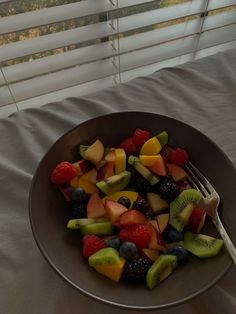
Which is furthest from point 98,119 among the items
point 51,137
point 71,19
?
point 71,19

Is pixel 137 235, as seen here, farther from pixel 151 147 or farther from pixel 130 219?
pixel 151 147

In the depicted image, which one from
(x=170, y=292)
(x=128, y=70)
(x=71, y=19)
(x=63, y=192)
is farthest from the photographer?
(x=128, y=70)

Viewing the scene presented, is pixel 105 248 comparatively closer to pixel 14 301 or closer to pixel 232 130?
pixel 14 301

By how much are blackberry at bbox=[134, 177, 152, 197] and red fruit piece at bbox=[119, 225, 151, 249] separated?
0.09 metres

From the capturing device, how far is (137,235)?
556mm

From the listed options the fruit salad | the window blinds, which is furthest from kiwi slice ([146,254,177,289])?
the window blinds

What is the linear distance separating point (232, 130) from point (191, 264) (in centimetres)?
44

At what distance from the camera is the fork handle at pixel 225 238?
531mm

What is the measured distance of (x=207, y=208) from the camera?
61 centimetres

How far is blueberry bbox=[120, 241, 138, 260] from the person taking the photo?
534mm

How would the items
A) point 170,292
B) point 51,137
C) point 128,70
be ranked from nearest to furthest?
point 170,292, point 51,137, point 128,70

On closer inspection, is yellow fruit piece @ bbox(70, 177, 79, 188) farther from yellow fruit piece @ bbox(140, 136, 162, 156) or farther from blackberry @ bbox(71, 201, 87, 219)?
yellow fruit piece @ bbox(140, 136, 162, 156)

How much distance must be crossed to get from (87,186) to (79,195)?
0.04 meters

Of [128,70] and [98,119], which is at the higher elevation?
[98,119]
